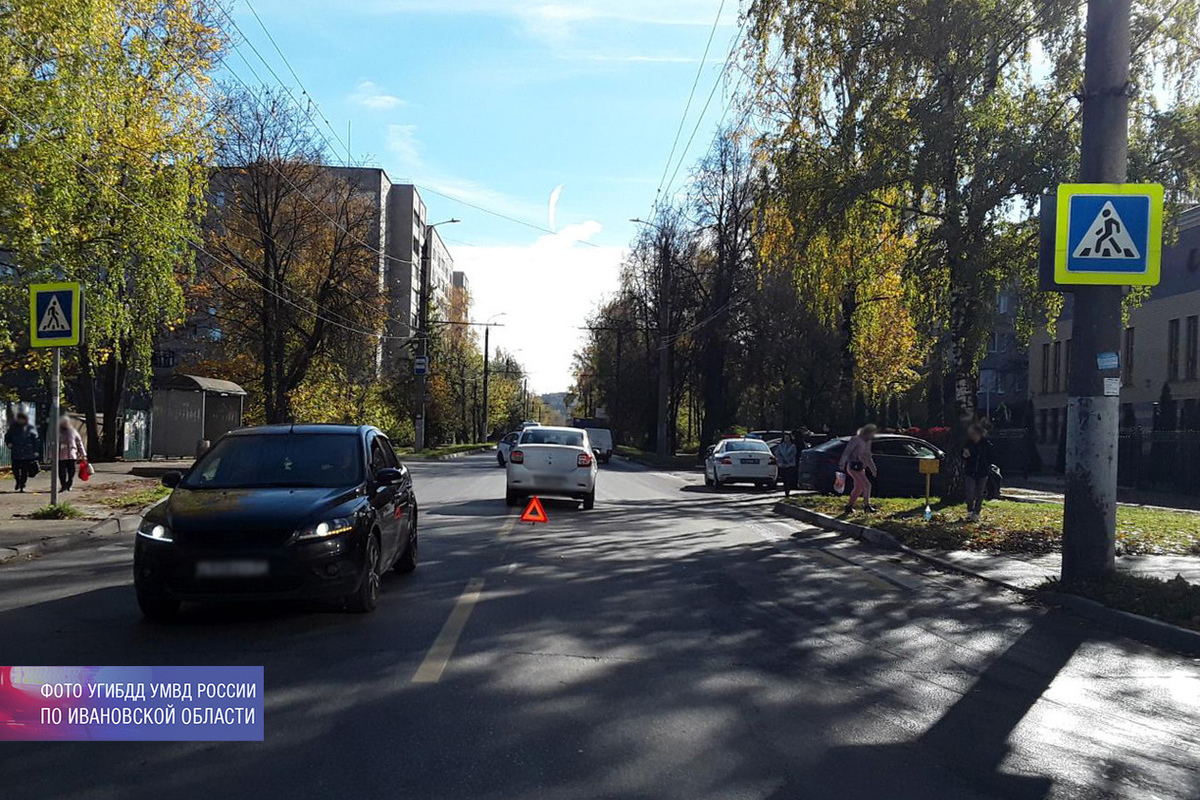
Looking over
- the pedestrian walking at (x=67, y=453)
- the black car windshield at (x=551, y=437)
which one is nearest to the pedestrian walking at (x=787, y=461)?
the black car windshield at (x=551, y=437)

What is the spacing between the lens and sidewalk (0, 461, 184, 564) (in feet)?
39.6

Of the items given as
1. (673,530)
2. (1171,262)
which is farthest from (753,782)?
(1171,262)

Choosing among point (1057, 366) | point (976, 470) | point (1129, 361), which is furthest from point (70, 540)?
point (1057, 366)

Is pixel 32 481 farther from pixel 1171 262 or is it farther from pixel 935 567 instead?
pixel 1171 262

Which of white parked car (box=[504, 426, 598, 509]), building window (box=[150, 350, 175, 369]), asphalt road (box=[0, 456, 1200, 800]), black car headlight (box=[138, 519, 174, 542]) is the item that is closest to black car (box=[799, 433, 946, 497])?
white parked car (box=[504, 426, 598, 509])

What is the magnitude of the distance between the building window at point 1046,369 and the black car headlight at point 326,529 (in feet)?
148

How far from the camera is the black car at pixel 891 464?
22453mm

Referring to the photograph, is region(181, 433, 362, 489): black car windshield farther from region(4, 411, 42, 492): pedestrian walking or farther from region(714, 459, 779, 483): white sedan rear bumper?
region(714, 459, 779, 483): white sedan rear bumper

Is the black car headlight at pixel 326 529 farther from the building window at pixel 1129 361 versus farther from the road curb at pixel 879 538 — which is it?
the building window at pixel 1129 361

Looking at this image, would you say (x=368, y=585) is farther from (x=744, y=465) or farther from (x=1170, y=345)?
(x=1170, y=345)

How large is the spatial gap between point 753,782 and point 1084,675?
3.58m

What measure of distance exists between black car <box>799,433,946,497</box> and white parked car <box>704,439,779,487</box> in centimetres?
447

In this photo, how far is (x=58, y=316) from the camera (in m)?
14.4

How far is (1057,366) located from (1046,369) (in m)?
1.29
